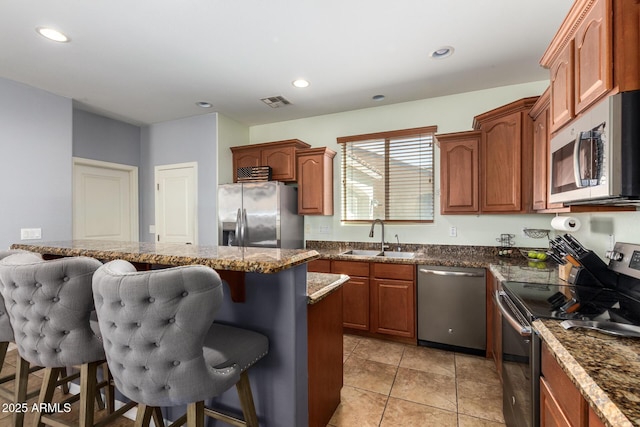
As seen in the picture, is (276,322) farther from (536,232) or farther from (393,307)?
(536,232)

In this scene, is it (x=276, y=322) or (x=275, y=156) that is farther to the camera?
(x=275, y=156)

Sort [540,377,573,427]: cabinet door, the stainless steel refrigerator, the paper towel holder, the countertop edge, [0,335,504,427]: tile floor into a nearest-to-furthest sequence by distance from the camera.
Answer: the countertop edge
[540,377,573,427]: cabinet door
[0,335,504,427]: tile floor
the paper towel holder
the stainless steel refrigerator

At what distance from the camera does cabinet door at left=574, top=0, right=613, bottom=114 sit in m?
1.14

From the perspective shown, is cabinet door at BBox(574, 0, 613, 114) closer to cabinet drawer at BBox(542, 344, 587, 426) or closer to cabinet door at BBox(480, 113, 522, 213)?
cabinet drawer at BBox(542, 344, 587, 426)

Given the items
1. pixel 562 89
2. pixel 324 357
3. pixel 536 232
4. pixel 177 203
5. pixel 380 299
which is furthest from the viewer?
pixel 177 203

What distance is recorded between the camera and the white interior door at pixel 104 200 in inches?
153

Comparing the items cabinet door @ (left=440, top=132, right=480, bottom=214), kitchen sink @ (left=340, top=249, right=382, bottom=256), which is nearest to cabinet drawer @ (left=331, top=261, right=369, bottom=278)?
kitchen sink @ (left=340, top=249, right=382, bottom=256)

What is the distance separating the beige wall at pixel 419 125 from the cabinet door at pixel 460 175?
35 cm

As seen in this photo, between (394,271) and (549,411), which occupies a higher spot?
(394,271)

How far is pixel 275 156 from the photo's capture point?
12.9 feet

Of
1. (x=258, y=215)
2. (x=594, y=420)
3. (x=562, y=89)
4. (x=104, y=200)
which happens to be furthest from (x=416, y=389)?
(x=104, y=200)

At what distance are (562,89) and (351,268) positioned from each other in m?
2.29

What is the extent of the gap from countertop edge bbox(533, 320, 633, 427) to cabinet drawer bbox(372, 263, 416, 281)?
1.92 meters

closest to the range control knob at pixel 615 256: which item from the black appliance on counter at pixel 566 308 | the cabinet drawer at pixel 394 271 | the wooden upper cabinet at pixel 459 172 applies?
the black appliance on counter at pixel 566 308
